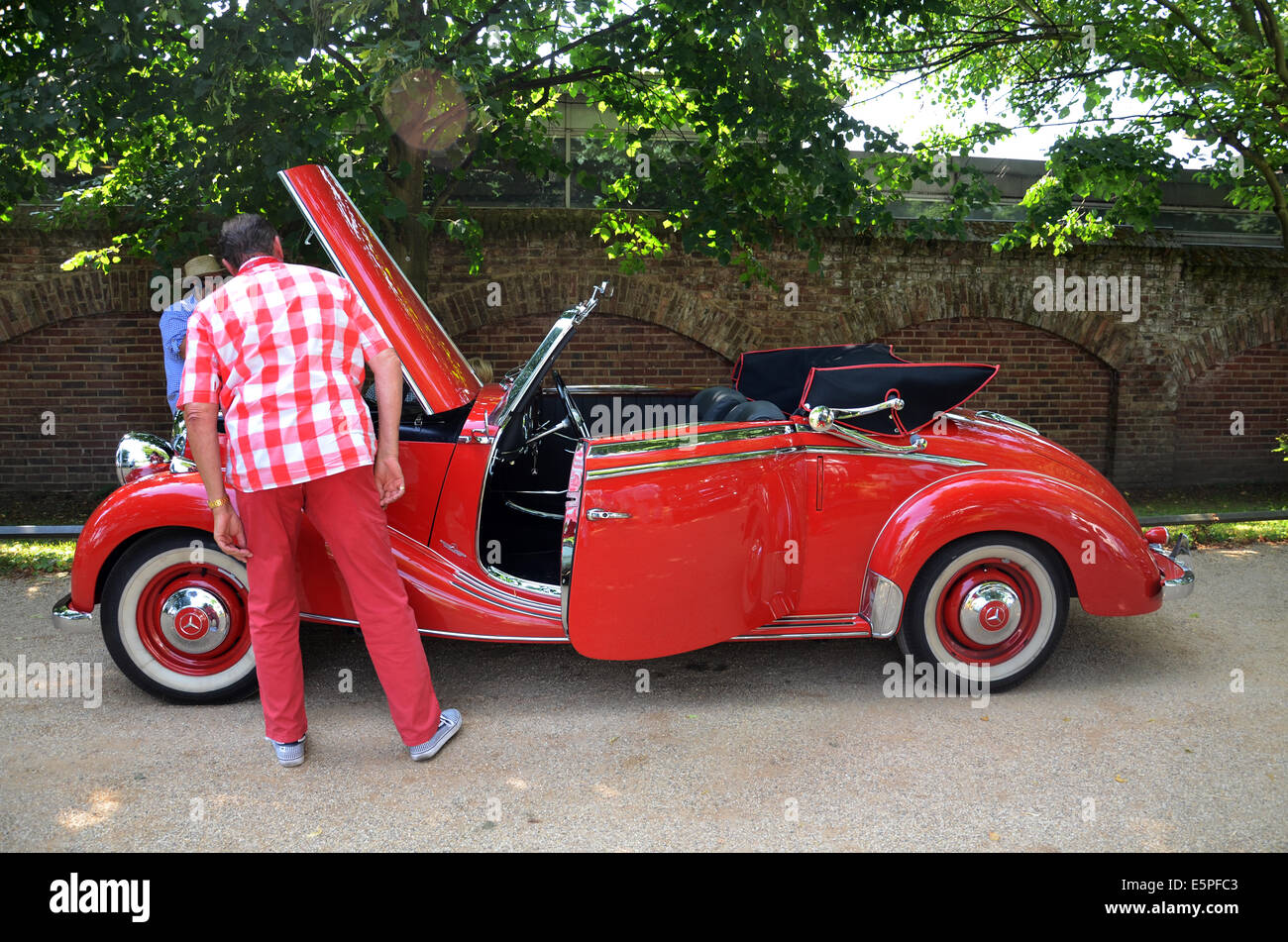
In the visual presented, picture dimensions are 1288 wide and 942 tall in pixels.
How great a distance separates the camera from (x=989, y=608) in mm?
3871

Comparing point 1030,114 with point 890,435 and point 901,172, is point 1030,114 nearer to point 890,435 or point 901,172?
point 901,172

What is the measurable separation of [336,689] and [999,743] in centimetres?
274

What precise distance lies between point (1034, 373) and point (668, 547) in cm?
709

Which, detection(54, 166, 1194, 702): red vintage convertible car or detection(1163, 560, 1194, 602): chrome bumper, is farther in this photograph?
detection(1163, 560, 1194, 602): chrome bumper

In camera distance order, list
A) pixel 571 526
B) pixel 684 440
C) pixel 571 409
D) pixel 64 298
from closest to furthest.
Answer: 1. pixel 571 526
2. pixel 684 440
3. pixel 571 409
4. pixel 64 298

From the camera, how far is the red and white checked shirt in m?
3.12

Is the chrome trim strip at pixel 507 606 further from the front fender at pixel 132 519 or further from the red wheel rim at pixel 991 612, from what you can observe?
the red wheel rim at pixel 991 612

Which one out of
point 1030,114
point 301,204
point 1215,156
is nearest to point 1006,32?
point 1030,114

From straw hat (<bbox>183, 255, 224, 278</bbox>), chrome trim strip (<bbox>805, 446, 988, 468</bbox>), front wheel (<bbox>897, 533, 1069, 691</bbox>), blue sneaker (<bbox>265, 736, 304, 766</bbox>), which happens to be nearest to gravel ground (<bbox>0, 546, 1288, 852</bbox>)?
blue sneaker (<bbox>265, 736, 304, 766</bbox>)

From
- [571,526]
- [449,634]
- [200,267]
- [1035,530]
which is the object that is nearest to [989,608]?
[1035,530]

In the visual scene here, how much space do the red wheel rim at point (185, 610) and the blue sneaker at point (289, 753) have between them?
0.63 metres

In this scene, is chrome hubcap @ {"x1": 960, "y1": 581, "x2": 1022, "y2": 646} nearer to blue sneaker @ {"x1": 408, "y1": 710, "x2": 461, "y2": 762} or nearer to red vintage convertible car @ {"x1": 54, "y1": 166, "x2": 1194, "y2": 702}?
red vintage convertible car @ {"x1": 54, "y1": 166, "x2": 1194, "y2": 702}

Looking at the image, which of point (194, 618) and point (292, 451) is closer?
point (292, 451)

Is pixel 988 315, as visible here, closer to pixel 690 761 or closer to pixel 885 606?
pixel 885 606
